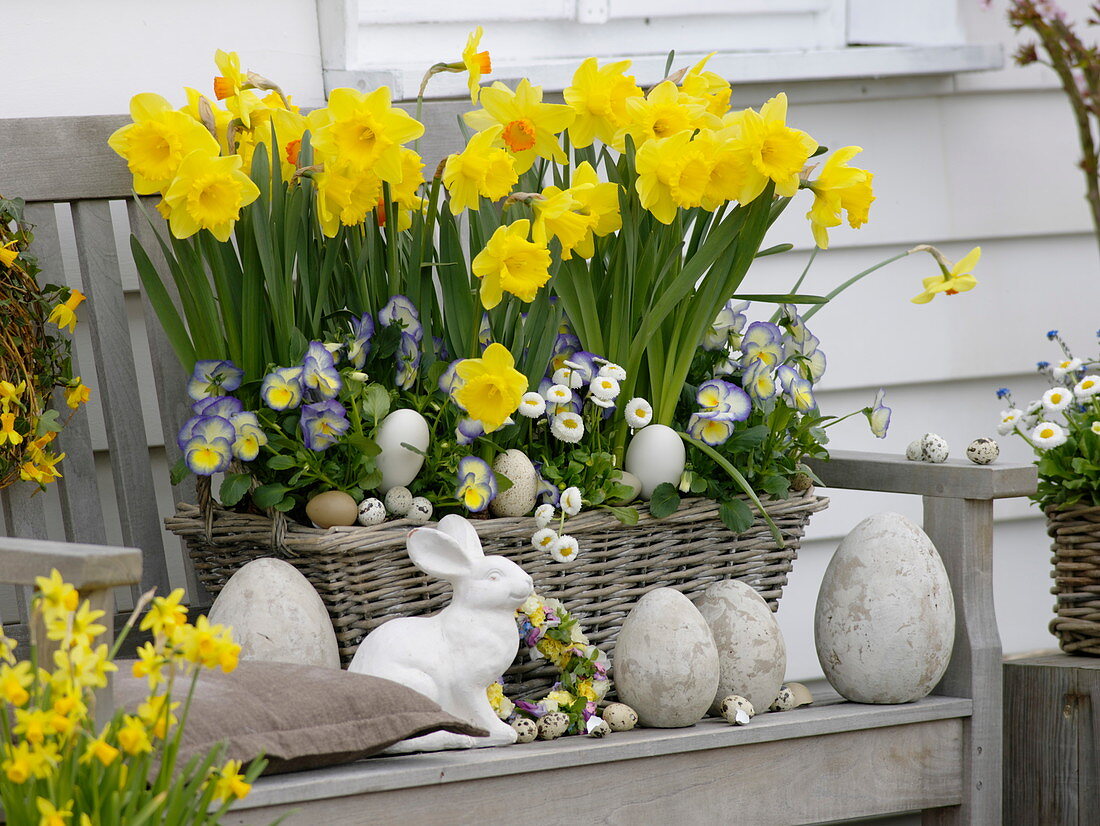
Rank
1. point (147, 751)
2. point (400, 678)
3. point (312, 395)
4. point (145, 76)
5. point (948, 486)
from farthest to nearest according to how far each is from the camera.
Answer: point (145, 76) → point (948, 486) → point (312, 395) → point (400, 678) → point (147, 751)

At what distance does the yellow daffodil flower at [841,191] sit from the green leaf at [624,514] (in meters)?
0.35

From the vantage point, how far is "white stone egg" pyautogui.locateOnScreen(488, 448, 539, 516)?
150 cm

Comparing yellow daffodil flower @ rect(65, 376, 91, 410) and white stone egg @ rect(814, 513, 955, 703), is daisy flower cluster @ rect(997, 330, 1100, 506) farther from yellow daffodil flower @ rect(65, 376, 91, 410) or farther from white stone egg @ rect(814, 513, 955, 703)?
yellow daffodil flower @ rect(65, 376, 91, 410)

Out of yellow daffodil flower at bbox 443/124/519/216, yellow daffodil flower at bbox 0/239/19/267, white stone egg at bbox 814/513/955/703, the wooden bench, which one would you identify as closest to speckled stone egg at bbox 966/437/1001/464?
the wooden bench

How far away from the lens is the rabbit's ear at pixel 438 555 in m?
1.36

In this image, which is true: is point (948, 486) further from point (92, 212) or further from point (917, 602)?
point (92, 212)

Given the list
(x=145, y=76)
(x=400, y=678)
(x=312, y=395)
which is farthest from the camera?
(x=145, y=76)

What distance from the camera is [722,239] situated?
5.15ft

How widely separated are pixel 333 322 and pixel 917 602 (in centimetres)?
72

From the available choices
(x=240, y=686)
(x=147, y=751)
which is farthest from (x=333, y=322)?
(x=147, y=751)

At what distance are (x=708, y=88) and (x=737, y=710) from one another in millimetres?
708

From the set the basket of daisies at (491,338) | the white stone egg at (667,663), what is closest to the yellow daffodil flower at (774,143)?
the basket of daisies at (491,338)

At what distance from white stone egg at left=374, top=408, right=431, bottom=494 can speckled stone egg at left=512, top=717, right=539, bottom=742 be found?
277 mm

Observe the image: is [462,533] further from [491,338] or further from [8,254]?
[8,254]
